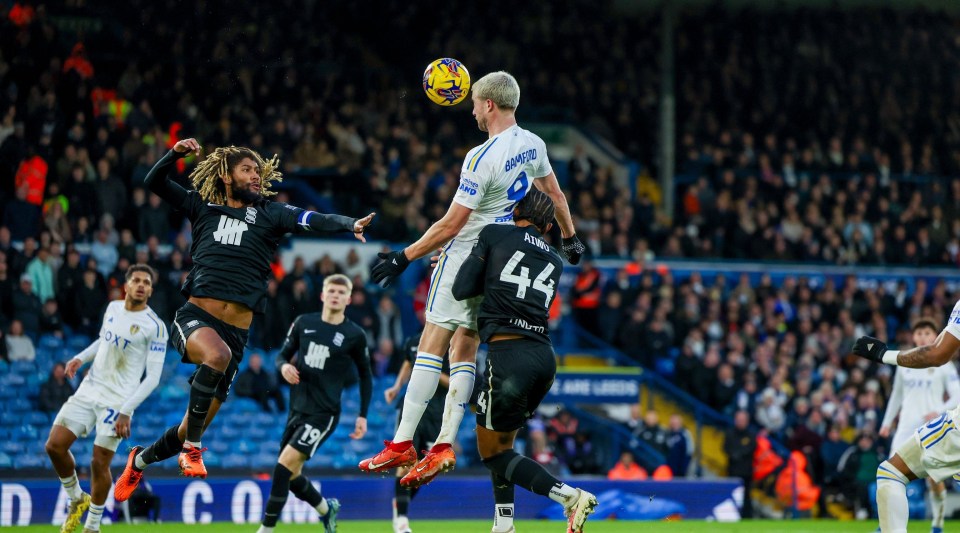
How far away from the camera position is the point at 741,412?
69.7ft

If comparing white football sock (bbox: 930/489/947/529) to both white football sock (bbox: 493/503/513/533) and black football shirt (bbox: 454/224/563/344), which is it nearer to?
white football sock (bbox: 493/503/513/533)

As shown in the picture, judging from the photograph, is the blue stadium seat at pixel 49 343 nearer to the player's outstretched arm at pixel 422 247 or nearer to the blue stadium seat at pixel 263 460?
the blue stadium seat at pixel 263 460

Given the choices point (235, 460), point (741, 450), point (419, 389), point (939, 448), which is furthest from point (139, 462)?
point (741, 450)

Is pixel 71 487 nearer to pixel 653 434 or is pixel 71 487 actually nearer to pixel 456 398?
pixel 456 398

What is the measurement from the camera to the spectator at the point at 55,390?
704 inches

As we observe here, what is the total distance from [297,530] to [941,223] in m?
18.8

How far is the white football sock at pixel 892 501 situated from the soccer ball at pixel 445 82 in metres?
4.38

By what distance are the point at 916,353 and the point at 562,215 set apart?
9.44 feet

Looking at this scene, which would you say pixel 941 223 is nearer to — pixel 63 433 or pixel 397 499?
pixel 397 499

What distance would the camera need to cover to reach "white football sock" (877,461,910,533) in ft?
31.7

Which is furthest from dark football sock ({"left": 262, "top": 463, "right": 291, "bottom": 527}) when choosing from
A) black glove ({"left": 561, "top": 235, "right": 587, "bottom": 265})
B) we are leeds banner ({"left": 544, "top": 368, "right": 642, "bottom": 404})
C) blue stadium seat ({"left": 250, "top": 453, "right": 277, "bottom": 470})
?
we are leeds banner ({"left": 544, "top": 368, "right": 642, "bottom": 404})

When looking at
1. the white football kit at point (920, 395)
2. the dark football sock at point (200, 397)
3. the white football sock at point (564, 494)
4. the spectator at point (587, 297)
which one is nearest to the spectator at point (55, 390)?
the dark football sock at point (200, 397)

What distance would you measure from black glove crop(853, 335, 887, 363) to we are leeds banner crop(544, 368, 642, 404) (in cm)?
1187

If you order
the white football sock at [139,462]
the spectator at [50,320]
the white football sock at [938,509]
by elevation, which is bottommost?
the white football sock at [938,509]
